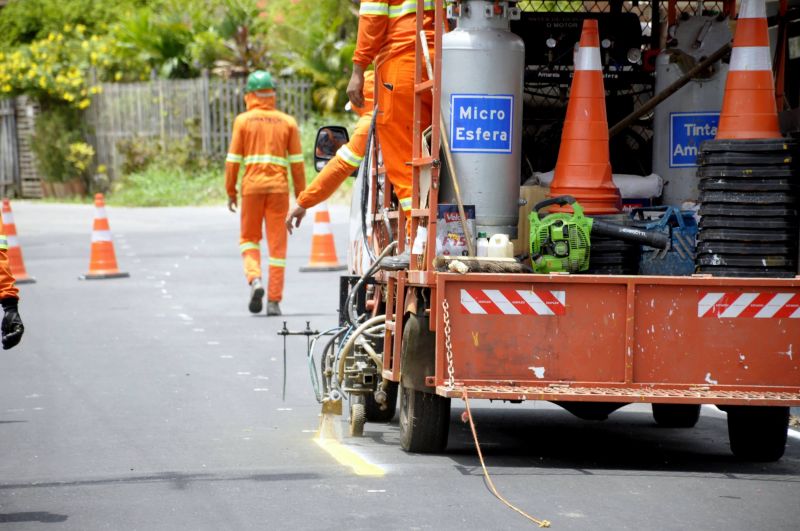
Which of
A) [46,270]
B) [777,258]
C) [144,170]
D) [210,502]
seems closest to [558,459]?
[777,258]

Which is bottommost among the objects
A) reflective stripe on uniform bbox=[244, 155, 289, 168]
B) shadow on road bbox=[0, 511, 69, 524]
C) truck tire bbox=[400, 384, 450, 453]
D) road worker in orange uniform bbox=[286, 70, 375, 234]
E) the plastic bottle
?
shadow on road bbox=[0, 511, 69, 524]

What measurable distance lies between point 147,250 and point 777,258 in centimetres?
1515

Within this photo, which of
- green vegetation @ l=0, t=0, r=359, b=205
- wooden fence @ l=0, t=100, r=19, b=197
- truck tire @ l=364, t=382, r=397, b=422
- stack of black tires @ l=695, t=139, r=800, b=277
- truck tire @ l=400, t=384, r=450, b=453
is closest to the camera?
stack of black tires @ l=695, t=139, r=800, b=277

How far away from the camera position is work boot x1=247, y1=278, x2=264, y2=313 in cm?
1412

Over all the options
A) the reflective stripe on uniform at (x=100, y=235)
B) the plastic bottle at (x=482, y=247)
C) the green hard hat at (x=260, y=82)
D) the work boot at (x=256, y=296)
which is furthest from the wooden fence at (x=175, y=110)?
the plastic bottle at (x=482, y=247)

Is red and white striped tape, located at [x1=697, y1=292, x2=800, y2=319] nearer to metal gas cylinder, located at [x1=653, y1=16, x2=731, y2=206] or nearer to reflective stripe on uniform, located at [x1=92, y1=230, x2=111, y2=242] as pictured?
metal gas cylinder, located at [x1=653, y1=16, x2=731, y2=206]

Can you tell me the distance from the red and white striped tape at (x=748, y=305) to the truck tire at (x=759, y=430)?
651 millimetres

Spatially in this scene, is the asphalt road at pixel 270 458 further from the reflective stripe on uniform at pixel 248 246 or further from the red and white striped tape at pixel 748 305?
the reflective stripe on uniform at pixel 248 246

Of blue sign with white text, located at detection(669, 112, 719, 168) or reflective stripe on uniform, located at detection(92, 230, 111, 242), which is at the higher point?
blue sign with white text, located at detection(669, 112, 719, 168)

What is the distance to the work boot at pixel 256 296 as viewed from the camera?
14.1 metres

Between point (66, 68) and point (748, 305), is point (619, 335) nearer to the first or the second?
point (748, 305)

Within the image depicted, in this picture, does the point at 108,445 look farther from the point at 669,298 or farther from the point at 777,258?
the point at 777,258

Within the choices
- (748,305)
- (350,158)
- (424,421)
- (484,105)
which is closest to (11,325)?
(424,421)

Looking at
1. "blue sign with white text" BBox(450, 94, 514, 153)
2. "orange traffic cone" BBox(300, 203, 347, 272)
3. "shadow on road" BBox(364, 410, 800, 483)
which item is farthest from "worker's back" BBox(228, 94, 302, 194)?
"blue sign with white text" BBox(450, 94, 514, 153)
